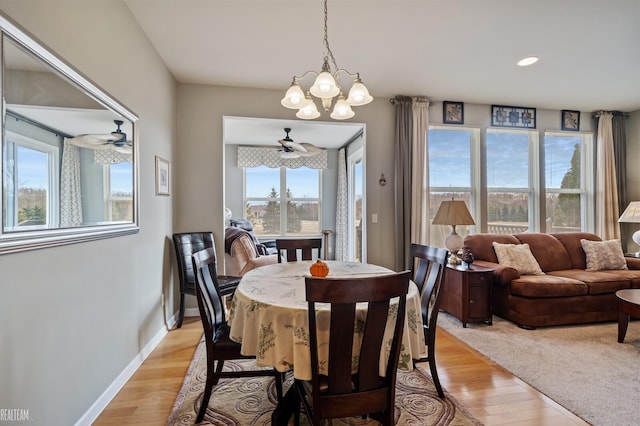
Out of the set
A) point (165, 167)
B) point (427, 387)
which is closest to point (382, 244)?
point (427, 387)

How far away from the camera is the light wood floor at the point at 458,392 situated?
1.75 metres

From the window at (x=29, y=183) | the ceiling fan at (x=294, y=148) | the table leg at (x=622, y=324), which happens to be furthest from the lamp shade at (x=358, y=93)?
the table leg at (x=622, y=324)

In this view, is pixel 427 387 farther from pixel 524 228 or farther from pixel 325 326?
pixel 524 228

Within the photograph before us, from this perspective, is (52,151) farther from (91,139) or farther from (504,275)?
(504,275)

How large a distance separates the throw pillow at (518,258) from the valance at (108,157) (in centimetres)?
377


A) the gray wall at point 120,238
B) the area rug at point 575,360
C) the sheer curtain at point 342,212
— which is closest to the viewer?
the gray wall at point 120,238

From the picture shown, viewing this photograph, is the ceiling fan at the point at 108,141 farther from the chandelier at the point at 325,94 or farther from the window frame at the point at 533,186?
the window frame at the point at 533,186

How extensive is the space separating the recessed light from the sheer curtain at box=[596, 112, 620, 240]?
2.41m

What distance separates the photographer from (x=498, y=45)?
2.68m

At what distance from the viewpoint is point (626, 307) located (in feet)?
8.55

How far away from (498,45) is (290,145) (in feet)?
9.75

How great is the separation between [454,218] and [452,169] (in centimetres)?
126

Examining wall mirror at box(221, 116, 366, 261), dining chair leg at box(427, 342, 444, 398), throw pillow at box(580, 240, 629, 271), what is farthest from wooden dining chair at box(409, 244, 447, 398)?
wall mirror at box(221, 116, 366, 261)

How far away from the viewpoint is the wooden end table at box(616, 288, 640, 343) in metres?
2.53
